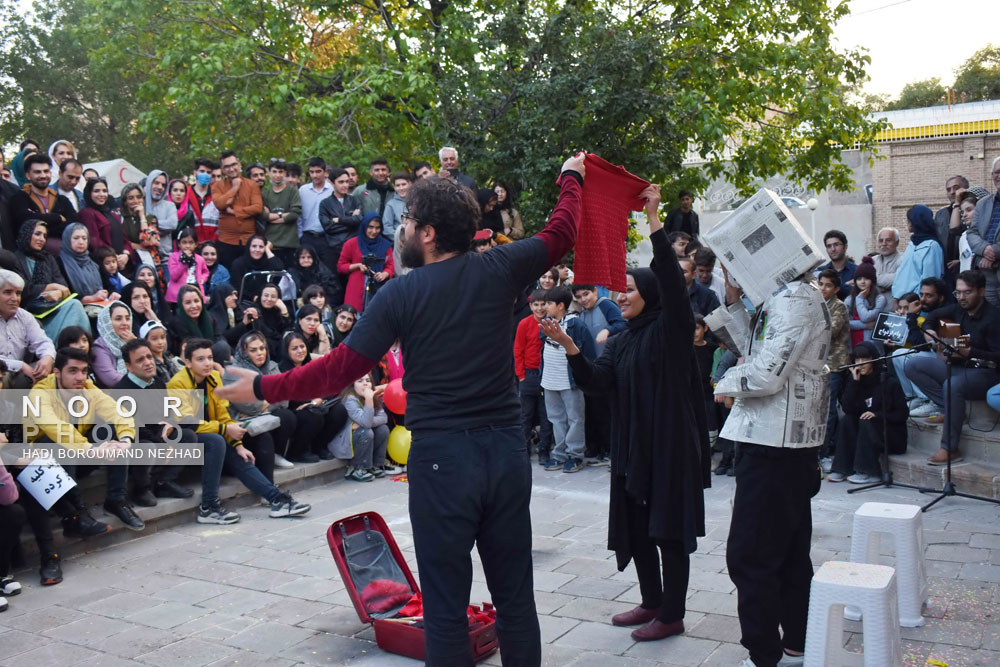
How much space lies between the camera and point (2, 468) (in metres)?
5.59

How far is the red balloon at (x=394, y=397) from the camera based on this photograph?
8938 mm

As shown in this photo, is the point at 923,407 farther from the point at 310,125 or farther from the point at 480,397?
the point at 310,125

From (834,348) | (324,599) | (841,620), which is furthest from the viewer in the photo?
(834,348)

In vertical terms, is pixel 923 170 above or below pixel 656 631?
above

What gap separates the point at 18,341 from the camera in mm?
6809

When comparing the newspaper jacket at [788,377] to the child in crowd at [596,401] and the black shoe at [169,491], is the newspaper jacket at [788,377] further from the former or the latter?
the child in crowd at [596,401]

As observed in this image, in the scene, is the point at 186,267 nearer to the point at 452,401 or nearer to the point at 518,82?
the point at 518,82

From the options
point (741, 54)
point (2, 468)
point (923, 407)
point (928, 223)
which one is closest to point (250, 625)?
point (2, 468)

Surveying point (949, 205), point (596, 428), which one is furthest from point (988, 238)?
point (596, 428)

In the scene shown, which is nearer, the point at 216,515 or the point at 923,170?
the point at 216,515

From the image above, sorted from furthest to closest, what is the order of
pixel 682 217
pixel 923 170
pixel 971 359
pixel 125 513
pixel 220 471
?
pixel 923 170
pixel 682 217
pixel 971 359
pixel 220 471
pixel 125 513

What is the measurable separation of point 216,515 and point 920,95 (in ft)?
137

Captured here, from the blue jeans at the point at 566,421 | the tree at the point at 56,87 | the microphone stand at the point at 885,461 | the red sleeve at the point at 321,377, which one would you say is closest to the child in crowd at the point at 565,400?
the blue jeans at the point at 566,421

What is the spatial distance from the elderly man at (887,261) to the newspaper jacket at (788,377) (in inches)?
264
